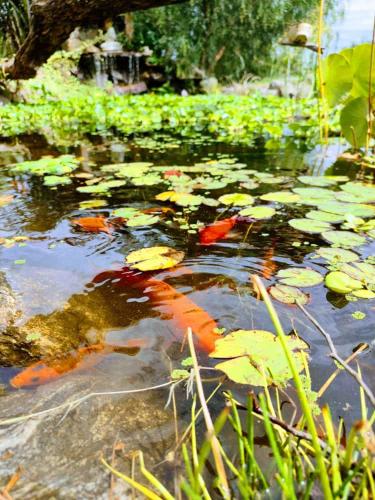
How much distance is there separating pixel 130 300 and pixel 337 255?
74cm

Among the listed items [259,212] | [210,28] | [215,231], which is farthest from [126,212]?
[210,28]

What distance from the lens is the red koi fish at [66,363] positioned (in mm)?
872

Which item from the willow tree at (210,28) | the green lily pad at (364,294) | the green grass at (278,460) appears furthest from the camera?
the willow tree at (210,28)

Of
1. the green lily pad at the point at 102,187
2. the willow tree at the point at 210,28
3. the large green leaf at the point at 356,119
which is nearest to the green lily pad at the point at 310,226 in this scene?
the green lily pad at the point at 102,187

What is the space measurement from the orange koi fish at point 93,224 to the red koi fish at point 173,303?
41 centimetres

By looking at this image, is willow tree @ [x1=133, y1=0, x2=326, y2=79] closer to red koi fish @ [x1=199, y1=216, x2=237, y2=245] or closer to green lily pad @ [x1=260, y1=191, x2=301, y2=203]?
green lily pad @ [x1=260, y1=191, x2=301, y2=203]

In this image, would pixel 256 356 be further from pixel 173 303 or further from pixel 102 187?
pixel 102 187

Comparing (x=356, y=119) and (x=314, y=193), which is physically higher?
(x=356, y=119)

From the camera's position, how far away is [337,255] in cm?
135

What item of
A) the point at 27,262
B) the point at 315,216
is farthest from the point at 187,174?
the point at 27,262

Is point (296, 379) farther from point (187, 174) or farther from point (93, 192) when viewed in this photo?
point (187, 174)

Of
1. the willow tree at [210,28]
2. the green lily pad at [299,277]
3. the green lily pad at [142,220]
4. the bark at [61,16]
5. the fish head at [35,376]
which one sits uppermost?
the willow tree at [210,28]

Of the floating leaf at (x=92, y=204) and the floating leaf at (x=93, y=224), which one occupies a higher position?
the floating leaf at (x=92, y=204)

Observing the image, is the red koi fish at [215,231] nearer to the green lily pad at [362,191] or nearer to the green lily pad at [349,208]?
the green lily pad at [349,208]
